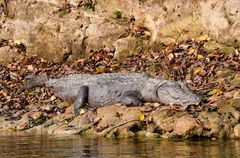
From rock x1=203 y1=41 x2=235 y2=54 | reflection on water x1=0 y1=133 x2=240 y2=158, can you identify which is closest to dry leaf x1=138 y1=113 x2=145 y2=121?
reflection on water x1=0 y1=133 x2=240 y2=158

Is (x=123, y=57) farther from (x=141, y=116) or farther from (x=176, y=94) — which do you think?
(x=141, y=116)

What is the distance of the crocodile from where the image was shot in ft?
37.3

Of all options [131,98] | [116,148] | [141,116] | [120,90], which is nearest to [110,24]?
[120,90]

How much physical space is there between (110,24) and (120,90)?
16.2ft

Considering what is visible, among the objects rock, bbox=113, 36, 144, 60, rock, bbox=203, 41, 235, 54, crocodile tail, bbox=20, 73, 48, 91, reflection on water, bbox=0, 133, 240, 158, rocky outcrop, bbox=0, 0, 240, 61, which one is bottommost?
reflection on water, bbox=0, 133, 240, 158

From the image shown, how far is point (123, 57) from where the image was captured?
634 inches

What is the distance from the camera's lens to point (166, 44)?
1614 cm

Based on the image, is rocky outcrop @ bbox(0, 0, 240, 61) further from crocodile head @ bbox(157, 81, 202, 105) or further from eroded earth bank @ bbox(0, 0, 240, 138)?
crocodile head @ bbox(157, 81, 202, 105)

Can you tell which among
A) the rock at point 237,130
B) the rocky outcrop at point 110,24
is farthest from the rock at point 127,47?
the rock at point 237,130

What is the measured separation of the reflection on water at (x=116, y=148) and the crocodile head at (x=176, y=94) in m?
2.31

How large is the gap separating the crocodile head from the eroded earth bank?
29cm

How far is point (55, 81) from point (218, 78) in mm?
4045

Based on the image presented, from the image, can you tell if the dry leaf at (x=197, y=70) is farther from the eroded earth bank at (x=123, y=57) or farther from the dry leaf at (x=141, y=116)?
the dry leaf at (x=141, y=116)

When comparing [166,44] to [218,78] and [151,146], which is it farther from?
[151,146]
